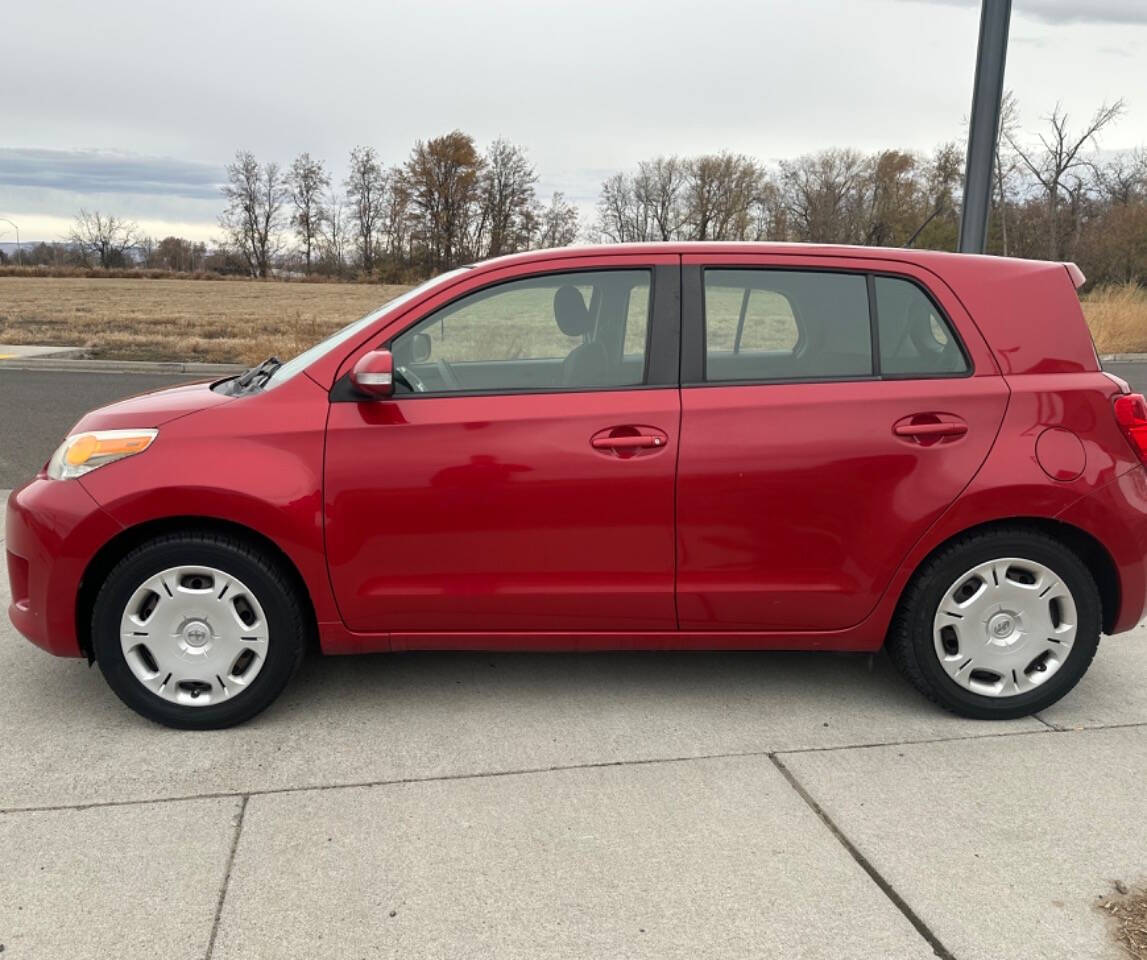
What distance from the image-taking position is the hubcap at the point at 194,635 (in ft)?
10.7

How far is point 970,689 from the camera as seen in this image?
349cm

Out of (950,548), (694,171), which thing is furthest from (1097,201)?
(950,548)

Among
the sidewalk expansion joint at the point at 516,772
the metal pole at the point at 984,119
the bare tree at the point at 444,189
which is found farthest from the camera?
the bare tree at the point at 444,189

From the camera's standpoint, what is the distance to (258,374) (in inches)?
148

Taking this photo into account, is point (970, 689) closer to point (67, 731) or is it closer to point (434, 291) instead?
point (434, 291)

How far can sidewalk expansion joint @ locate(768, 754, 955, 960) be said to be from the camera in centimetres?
231

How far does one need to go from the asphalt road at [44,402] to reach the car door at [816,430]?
558cm

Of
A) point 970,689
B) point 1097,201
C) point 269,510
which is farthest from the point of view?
point 1097,201

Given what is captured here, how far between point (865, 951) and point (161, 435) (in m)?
2.63

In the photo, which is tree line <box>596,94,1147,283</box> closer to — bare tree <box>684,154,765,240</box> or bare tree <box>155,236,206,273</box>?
bare tree <box>684,154,765,240</box>

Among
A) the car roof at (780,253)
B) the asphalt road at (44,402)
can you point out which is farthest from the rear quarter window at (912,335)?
the asphalt road at (44,402)

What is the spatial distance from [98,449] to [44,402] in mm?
8975

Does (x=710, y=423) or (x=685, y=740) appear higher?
(x=710, y=423)

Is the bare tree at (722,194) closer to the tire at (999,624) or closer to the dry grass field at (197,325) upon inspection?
the dry grass field at (197,325)
